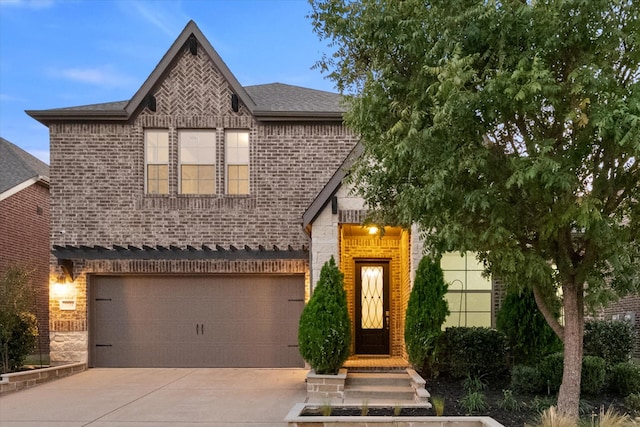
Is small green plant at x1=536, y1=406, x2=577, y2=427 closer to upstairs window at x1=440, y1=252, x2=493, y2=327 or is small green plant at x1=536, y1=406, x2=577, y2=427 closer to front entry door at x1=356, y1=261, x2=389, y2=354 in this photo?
upstairs window at x1=440, y1=252, x2=493, y2=327

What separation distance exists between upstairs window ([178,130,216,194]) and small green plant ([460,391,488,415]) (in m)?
7.79

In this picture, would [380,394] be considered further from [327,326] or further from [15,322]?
[15,322]

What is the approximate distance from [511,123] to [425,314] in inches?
155

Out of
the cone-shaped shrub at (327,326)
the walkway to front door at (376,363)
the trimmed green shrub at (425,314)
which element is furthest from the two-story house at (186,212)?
the trimmed green shrub at (425,314)

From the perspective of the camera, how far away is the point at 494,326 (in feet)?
36.0

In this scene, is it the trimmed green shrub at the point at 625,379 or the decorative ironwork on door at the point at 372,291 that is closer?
the trimmed green shrub at the point at 625,379

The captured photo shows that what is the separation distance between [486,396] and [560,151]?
4317mm

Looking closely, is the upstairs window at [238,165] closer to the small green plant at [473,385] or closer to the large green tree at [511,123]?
the large green tree at [511,123]

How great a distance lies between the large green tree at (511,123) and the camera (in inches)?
214

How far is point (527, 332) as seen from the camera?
9258mm

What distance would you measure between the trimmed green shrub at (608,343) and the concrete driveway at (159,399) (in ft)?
18.6

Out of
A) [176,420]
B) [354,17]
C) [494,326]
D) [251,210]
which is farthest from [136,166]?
[494,326]

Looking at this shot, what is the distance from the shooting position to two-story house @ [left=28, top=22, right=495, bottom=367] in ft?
40.6

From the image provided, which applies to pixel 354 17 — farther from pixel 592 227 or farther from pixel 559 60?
pixel 592 227
